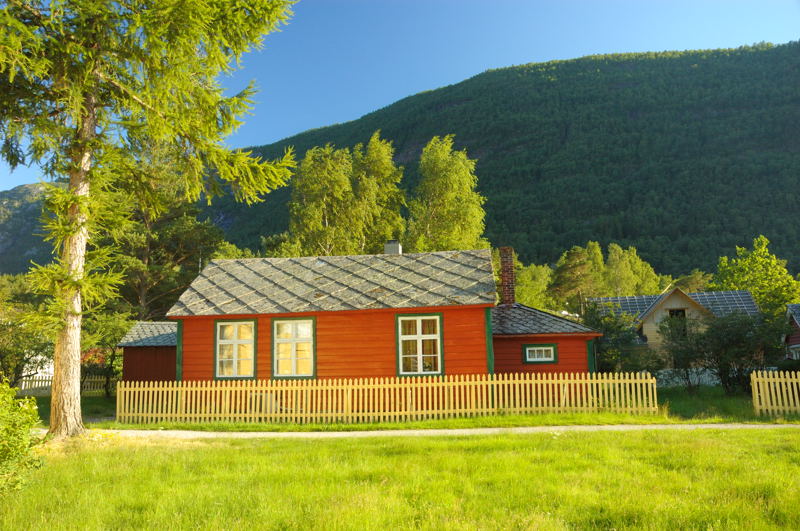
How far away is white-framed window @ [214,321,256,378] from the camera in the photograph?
17078mm

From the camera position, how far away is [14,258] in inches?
5320

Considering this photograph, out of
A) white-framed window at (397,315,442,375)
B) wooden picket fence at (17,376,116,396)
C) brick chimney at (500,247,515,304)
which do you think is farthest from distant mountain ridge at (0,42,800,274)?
white-framed window at (397,315,442,375)

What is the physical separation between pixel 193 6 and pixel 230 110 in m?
2.38

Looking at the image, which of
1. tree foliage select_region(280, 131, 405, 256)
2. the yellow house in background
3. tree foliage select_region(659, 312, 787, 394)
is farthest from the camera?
the yellow house in background

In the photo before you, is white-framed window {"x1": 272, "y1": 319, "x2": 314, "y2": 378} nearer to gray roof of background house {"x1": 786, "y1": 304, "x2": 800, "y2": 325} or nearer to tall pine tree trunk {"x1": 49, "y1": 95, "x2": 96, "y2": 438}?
tall pine tree trunk {"x1": 49, "y1": 95, "x2": 96, "y2": 438}

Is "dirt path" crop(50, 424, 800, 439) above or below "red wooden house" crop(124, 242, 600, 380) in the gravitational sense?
below

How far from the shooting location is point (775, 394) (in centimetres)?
1449

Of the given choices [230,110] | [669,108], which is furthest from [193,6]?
[669,108]

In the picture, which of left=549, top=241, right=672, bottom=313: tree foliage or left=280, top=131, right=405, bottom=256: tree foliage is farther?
left=549, top=241, right=672, bottom=313: tree foliage

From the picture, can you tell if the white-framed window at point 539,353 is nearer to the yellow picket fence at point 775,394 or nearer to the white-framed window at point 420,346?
the white-framed window at point 420,346

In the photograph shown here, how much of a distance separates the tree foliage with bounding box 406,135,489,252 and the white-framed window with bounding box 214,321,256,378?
1834 centimetres

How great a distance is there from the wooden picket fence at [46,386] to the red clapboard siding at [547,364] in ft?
68.2

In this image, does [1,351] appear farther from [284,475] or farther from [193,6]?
[284,475]

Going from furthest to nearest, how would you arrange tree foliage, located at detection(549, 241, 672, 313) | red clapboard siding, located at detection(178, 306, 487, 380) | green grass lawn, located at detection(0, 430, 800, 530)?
tree foliage, located at detection(549, 241, 672, 313) < red clapboard siding, located at detection(178, 306, 487, 380) < green grass lawn, located at detection(0, 430, 800, 530)
